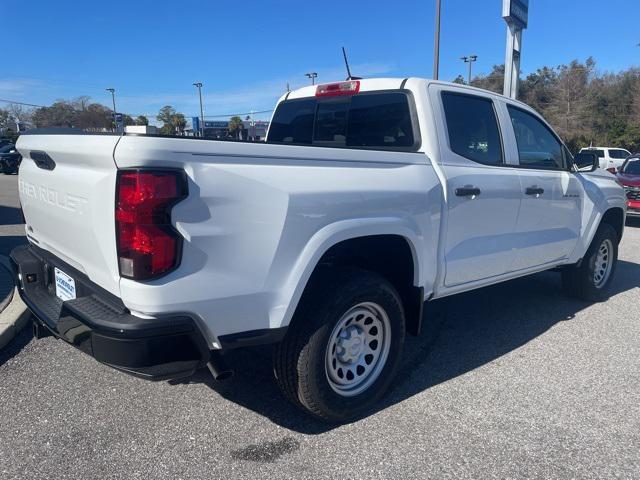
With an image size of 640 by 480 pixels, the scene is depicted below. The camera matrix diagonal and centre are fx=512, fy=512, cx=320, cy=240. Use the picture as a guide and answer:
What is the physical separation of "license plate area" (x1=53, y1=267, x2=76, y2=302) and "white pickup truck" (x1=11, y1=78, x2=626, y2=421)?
1cm

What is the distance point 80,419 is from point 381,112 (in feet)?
9.26

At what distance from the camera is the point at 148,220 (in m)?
2.15

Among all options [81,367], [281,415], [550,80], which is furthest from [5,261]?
[550,80]

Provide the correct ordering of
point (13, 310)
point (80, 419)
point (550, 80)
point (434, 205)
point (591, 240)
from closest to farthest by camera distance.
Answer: point (80, 419)
point (434, 205)
point (13, 310)
point (591, 240)
point (550, 80)

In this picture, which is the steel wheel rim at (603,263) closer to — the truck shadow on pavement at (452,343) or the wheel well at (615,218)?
the wheel well at (615,218)

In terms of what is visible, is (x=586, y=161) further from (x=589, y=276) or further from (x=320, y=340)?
(x=320, y=340)

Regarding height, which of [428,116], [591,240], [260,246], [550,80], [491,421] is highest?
[550,80]

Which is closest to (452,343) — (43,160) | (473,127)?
(473,127)

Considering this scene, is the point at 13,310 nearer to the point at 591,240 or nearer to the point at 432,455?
the point at 432,455

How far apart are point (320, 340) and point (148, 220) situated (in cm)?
113

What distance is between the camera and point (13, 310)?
434 centimetres

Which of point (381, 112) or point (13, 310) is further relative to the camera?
point (13, 310)

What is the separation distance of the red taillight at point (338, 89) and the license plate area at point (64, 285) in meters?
2.43

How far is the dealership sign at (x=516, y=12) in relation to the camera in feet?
44.5
